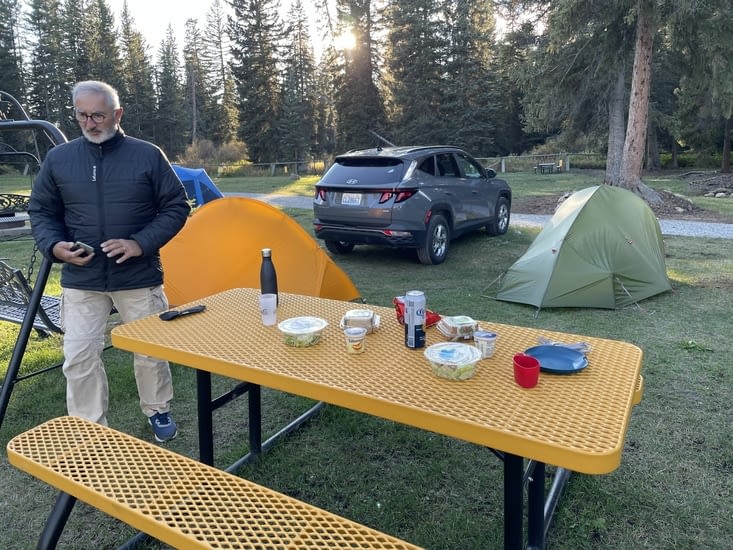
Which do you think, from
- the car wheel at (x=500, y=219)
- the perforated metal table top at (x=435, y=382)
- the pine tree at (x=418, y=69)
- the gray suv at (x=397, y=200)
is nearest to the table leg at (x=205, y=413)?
the perforated metal table top at (x=435, y=382)

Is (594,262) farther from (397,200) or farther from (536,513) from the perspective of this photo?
(536,513)

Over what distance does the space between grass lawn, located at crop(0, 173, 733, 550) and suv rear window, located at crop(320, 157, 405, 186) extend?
3.17 m

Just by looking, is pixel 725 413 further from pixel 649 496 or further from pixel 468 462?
pixel 468 462

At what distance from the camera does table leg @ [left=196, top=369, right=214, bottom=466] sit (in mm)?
2586

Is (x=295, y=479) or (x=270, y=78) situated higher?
(x=270, y=78)

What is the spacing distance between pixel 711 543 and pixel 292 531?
1.86 meters

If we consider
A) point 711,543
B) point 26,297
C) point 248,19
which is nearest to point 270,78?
point 248,19

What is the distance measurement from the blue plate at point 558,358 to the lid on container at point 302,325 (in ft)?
2.87

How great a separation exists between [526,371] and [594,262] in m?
4.05

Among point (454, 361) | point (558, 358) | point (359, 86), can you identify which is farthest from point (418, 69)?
point (454, 361)

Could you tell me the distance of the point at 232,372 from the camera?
83.4 inches

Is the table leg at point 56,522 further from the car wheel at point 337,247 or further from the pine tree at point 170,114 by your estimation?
the pine tree at point 170,114

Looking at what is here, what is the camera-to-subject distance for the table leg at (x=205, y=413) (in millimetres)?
2586

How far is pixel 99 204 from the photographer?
289 centimetres
